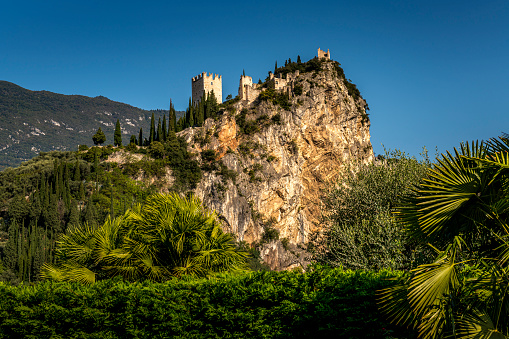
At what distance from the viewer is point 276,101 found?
77062 mm

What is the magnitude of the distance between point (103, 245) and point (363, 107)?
261ft

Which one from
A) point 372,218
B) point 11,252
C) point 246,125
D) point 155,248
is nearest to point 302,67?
point 246,125

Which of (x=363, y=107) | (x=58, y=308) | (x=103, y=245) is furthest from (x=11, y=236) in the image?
(x=363, y=107)

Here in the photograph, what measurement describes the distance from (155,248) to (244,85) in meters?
69.3

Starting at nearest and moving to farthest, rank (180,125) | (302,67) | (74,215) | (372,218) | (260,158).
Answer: (372,218) < (74,215) < (260,158) < (180,125) < (302,67)

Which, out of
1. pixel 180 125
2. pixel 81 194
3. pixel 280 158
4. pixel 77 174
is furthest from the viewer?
pixel 180 125

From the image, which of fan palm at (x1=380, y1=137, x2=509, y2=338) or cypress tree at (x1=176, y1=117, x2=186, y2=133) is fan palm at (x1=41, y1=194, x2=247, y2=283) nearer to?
fan palm at (x1=380, y1=137, x2=509, y2=338)

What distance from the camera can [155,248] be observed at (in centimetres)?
1170

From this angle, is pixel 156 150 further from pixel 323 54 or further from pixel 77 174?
pixel 323 54

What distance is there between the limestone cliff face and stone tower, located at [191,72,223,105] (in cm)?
1223

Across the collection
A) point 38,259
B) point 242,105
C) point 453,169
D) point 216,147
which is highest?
point 242,105

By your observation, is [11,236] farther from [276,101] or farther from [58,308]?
[276,101]

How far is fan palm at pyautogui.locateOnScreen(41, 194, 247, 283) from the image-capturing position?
457 inches

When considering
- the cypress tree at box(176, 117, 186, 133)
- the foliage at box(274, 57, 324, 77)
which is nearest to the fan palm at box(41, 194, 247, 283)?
the cypress tree at box(176, 117, 186, 133)
